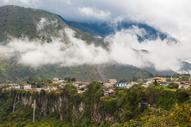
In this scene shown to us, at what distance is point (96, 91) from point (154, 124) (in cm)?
9039

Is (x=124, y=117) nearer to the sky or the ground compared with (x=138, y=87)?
nearer to the ground

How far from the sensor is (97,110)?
6909 inches

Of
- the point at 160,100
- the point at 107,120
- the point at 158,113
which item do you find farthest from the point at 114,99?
the point at 158,113

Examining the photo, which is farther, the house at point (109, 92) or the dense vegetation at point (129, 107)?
the house at point (109, 92)

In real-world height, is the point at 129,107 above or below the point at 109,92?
below

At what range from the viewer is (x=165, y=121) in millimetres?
90188

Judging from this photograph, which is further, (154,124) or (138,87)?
(138,87)

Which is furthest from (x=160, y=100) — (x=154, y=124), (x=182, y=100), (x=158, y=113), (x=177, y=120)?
(x=177, y=120)

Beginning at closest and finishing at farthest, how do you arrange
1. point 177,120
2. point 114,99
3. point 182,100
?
point 177,120
point 182,100
point 114,99

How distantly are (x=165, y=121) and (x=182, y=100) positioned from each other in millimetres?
43886

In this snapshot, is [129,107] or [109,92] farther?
[109,92]

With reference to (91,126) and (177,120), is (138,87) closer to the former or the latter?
(91,126)

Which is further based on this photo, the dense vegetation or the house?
the house

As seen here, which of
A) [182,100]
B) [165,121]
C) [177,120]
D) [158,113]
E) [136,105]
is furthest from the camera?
[136,105]
